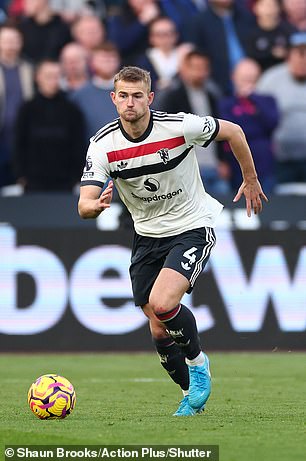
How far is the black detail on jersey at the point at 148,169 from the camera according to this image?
8953mm

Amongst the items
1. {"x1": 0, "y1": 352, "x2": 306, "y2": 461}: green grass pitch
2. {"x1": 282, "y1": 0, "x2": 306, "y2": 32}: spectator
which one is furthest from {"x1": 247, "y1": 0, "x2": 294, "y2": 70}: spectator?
{"x1": 0, "y1": 352, "x2": 306, "y2": 461}: green grass pitch

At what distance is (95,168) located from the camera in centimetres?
881

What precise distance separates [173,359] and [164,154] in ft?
5.24

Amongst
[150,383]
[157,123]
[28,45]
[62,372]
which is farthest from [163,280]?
[28,45]

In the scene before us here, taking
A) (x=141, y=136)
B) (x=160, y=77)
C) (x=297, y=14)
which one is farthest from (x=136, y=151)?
(x=297, y=14)

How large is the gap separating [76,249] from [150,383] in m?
3.57

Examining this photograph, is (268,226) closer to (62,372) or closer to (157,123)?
(62,372)

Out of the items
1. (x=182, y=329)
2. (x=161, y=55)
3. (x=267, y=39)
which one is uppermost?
(x=267, y=39)

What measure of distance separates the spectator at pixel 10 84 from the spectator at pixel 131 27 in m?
1.70

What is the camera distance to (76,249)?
593 inches

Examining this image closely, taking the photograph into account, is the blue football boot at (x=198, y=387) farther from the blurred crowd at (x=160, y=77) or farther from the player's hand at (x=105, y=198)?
the blurred crowd at (x=160, y=77)

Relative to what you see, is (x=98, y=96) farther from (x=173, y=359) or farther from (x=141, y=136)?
(x=173, y=359)

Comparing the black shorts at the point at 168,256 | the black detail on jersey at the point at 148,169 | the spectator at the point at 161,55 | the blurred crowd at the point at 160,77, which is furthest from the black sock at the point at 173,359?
the spectator at the point at 161,55

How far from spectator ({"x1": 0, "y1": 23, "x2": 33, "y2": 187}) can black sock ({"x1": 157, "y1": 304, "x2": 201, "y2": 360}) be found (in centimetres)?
777
